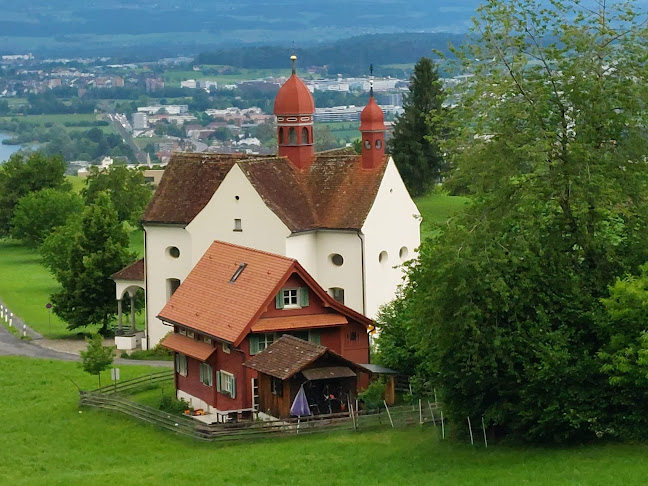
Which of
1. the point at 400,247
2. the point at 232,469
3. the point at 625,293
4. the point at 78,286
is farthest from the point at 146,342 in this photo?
the point at 625,293

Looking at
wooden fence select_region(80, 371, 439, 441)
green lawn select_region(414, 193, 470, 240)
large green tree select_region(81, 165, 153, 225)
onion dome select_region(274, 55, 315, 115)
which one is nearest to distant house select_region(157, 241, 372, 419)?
wooden fence select_region(80, 371, 439, 441)

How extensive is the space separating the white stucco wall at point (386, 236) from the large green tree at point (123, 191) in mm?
49937

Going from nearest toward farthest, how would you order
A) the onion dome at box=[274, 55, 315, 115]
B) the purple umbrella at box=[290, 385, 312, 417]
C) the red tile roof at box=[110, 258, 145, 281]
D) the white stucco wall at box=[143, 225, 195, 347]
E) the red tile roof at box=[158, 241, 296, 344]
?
the purple umbrella at box=[290, 385, 312, 417], the red tile roof at box=[158, 241, 296, 344], the onion dome at box=[274, 55, 315, 115], the white stucco wall at box=[143, 225, 195, 347], the red tile roof at box=[110, 258, 145, 281]

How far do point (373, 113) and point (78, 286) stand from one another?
51.8 ft

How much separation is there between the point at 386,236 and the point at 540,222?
74.5 feet

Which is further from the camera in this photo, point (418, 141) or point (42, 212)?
point (42, 212)

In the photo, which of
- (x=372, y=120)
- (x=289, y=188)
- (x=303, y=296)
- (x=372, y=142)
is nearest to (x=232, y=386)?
(x=303, y=296)

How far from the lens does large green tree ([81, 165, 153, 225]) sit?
358 feet

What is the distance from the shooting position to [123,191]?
362 ft

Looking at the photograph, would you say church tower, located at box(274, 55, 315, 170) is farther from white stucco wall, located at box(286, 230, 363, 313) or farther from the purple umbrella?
the purple umbrella

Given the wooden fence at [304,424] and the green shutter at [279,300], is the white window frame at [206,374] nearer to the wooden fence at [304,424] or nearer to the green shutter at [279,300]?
the wooden fence at [304,424]

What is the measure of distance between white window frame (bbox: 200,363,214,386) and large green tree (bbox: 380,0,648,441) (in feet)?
33.2

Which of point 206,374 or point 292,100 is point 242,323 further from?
→ point 292,100

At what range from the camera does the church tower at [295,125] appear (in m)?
60.0
